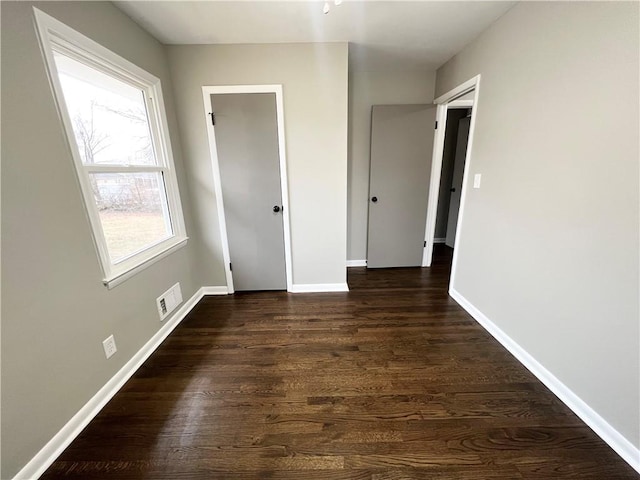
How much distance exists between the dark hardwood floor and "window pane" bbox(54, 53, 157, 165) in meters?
1.48

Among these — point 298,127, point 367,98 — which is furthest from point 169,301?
point 367,98

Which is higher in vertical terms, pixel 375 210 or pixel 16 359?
pixel 375 210

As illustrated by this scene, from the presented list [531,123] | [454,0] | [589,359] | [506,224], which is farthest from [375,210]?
[589,359]

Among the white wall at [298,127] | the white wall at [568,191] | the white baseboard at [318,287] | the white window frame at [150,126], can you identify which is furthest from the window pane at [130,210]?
the white wall at [568,191]

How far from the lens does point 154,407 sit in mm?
1461

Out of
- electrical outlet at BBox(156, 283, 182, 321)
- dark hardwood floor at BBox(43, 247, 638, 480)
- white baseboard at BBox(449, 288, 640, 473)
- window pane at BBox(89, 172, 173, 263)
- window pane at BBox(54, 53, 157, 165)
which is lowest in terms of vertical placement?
dark hardwood floor at BBox(43, 247, 638, 480)

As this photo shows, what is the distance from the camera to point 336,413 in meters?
1.39

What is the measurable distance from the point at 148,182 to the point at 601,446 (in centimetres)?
328

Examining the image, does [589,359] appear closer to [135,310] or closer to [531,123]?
[531,123]

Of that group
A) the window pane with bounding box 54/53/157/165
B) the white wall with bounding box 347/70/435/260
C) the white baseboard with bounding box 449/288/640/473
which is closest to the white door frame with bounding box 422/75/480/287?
the white wall with bounding box 347/70/435/260

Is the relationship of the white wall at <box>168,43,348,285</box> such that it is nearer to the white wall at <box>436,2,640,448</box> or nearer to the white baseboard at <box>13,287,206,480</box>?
the white baseboard at <box>13,287,206,480</box>

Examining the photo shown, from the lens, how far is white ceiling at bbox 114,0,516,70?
1688mm

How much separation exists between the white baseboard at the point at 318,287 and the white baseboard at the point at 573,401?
1.37 meters

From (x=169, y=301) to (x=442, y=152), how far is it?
3.52 m
